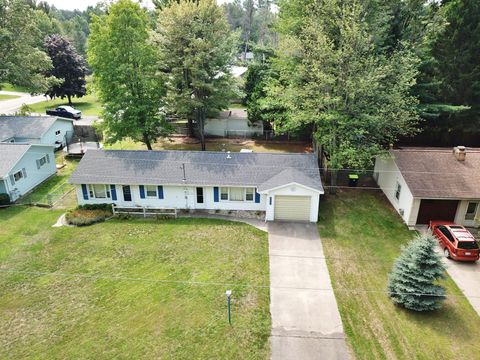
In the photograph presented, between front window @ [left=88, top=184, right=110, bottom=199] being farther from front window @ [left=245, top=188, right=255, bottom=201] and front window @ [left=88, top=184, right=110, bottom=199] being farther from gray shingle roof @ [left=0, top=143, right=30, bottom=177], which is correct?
front window @ [left=245, top=188, right=255, bottom=201]

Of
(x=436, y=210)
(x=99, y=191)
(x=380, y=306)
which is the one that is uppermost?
(x=99, y=191)

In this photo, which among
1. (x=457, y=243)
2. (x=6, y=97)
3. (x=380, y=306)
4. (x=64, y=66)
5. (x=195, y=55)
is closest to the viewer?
(x=380, y=306)

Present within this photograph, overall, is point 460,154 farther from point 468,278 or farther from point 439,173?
point 468,278

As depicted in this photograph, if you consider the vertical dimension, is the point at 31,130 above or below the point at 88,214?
above

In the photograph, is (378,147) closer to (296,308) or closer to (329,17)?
(329,17)

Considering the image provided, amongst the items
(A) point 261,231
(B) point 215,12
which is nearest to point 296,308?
(A) point 261,231

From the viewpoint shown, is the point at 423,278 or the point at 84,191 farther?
the point at 84,191

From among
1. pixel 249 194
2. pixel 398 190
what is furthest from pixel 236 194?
pixel 398 190
